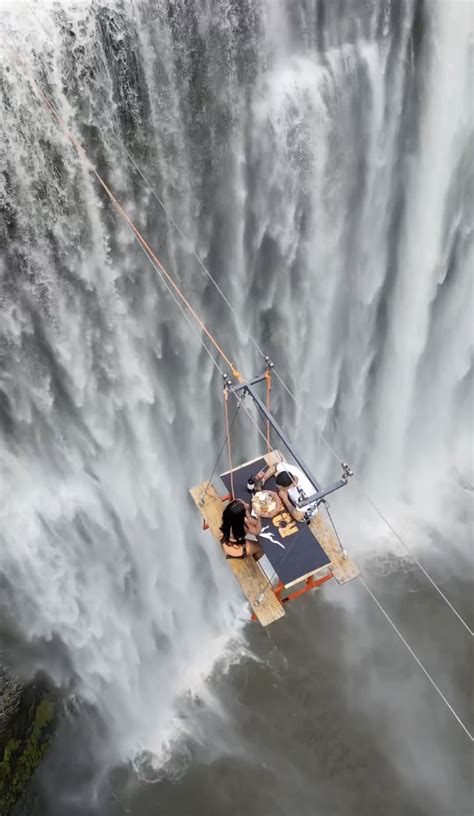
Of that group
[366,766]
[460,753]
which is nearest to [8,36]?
[366,766]

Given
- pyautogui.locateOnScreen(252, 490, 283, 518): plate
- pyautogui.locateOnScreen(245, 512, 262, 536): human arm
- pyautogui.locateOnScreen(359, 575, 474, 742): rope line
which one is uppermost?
pyautogui.locateOnScreen(252, 490, 283, 518): plate

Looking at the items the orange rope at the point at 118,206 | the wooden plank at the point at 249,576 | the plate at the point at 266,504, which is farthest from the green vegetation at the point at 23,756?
the orange rope at the point at 118,206

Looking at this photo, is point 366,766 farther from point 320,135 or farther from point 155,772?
point 320,135

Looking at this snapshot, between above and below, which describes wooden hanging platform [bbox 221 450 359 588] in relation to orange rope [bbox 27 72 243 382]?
below

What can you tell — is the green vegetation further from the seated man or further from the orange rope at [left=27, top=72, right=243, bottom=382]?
the orange rope at [left=27, top=72, right=243, bottom=382]

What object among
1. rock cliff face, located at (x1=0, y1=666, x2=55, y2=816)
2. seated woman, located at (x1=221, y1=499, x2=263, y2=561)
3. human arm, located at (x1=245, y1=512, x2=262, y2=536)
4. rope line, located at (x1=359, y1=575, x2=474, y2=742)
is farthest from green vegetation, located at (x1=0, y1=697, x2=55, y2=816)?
rope line, located at (x1=359, y1=575, x2=474, y2=742)

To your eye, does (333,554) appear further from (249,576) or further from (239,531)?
(239,531)
